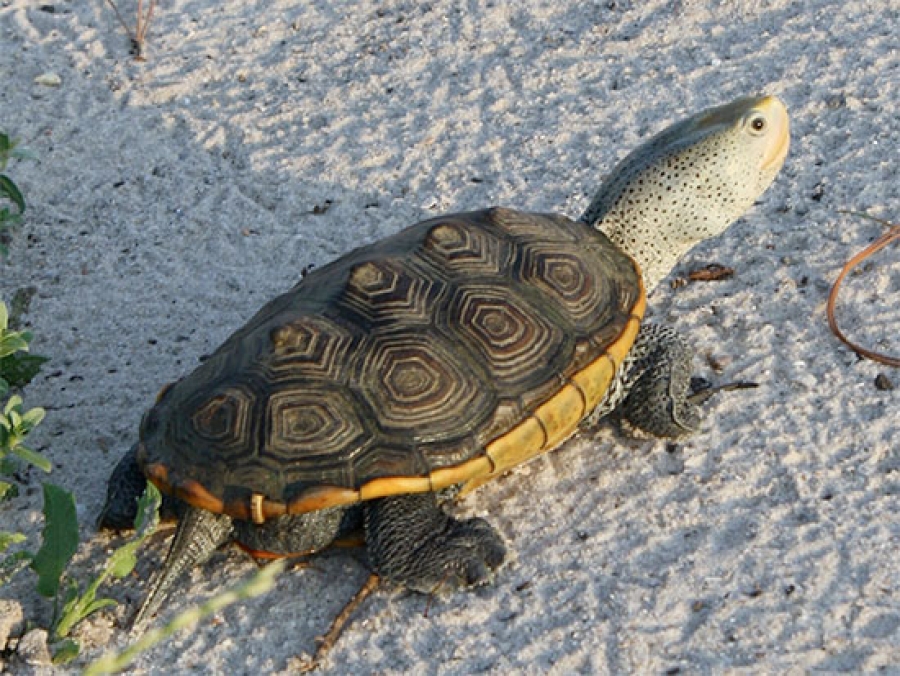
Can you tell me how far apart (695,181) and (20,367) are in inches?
96.5

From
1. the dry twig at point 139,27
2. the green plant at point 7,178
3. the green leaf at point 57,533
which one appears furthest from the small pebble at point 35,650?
the dry twig at point 139,27

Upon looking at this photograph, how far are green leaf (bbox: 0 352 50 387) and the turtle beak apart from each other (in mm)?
2623

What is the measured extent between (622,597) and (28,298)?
9.29 ft

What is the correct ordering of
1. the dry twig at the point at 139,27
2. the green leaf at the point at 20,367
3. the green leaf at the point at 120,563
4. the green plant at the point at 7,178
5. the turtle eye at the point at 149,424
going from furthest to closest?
the dry twig at the point at 139,27 < the green plant at the point at 7,178 < the green leaf at the point at 20,367 < the turtle eye at the point at 149,424 < the green leaf at the point at 120,563

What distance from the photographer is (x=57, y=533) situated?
10.5ft

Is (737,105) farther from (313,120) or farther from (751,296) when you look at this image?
(313,120)

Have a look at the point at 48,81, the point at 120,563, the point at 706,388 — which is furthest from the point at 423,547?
the point at 48,81

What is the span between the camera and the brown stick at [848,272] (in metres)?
3.92

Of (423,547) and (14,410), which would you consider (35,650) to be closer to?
(14,410)

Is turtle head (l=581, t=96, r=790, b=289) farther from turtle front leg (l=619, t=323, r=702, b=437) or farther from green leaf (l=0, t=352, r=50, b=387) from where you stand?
green leaf (l=0, t=352, r=50, b=387)

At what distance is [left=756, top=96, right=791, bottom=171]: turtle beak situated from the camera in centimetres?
396

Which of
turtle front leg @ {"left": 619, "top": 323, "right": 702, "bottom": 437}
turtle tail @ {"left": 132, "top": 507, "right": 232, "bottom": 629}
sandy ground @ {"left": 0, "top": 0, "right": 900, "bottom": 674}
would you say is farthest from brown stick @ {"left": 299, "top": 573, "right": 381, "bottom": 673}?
turtle front leg @ {"left": 619, "top": 323, "right": 702, "bottom": 437}

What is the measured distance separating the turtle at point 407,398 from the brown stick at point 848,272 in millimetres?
609

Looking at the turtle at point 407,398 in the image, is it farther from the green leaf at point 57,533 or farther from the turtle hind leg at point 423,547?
the green leaf at point 57,533
